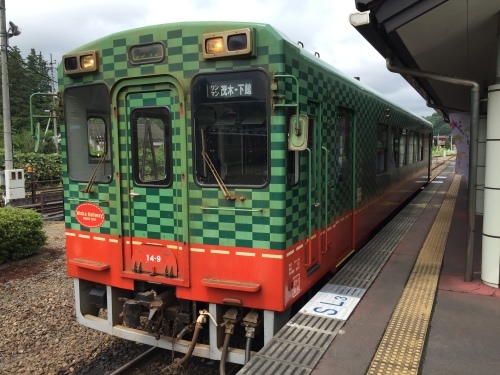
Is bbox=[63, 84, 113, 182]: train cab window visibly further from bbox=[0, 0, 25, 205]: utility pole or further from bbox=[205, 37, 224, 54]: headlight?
bbox=[0, 0, 25, 205]: utility pole

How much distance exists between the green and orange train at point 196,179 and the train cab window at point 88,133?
13 millimetres

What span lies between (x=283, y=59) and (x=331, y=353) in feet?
7.36

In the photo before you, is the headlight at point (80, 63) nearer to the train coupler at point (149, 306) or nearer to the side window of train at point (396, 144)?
the train coupler at point (149, 306)

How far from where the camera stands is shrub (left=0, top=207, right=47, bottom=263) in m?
7.55

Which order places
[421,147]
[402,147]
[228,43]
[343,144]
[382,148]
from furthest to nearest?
[421,147] → [402,147] → [382,148] → [343,144] → [228,43]

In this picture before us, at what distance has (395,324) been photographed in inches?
144

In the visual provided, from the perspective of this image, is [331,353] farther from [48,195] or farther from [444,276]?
[48,195]

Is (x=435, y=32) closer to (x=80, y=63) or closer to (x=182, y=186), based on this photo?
(x=182, y=186)

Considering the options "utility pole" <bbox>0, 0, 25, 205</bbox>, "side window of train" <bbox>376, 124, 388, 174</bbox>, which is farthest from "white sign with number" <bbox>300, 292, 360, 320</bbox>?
"utility pole" <bbox>0, 0, 25, 205</bbox>

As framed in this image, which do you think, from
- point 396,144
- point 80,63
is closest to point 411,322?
point 80,63

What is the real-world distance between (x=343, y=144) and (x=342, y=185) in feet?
1.64

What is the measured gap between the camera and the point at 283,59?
11.2 ft

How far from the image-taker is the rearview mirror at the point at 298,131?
3311 millimetres

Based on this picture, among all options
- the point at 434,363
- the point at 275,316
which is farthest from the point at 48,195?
the point at 434,363
